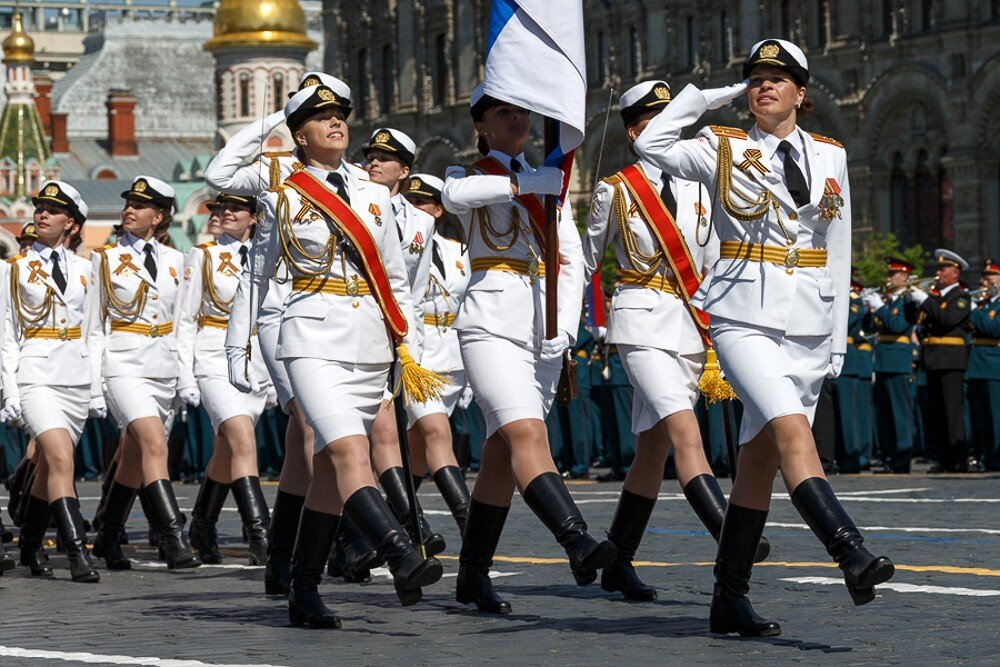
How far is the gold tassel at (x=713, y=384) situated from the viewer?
966cm

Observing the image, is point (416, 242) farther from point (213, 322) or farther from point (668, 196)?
point (668, 196)

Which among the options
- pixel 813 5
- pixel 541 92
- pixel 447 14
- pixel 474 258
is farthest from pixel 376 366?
pixel 447 14

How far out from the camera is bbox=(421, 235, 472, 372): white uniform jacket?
43.1 ft

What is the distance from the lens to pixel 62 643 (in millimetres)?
8461

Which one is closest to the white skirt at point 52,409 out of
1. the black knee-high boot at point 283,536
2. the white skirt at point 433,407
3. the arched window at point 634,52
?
the white skirt at point 433,407

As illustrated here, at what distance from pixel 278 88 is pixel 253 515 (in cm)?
7774

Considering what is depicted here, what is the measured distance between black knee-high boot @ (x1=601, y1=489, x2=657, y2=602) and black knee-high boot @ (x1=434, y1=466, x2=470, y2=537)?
80.1 inches

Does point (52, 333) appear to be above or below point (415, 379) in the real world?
above

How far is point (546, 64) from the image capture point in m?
9.12

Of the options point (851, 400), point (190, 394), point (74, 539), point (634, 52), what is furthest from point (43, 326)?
point (634, 52)

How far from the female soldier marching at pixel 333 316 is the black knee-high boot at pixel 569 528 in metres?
0.52

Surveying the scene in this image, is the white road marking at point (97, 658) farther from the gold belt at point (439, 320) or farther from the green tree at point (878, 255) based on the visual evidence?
the green tree at point (878, 255)

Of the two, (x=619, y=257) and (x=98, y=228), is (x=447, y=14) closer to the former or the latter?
(x=98, y=228)

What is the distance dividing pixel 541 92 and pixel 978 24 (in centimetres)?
3475
